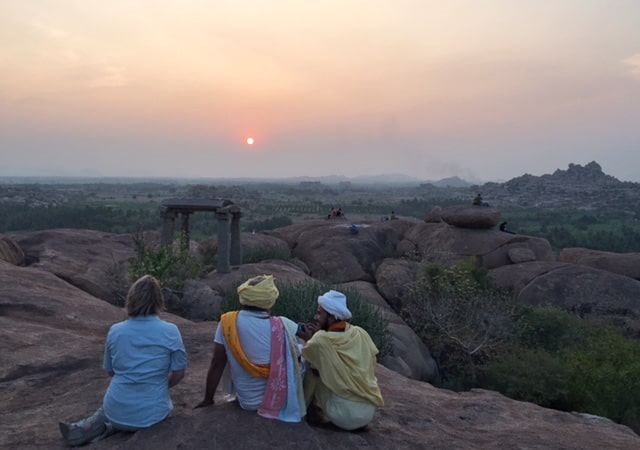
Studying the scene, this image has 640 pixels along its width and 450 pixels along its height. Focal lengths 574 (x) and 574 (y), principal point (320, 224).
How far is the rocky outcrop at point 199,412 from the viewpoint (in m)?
4.92

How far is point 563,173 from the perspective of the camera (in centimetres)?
11275

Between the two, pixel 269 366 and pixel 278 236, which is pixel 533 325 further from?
pixel 278 236

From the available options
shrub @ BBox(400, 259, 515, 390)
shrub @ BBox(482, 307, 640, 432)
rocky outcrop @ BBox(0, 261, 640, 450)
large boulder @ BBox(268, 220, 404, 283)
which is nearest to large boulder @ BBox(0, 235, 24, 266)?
rocky outcrop @ BBox(0, 261, 640, 450)

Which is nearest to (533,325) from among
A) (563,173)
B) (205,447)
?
(205,447)

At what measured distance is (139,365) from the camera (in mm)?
4789

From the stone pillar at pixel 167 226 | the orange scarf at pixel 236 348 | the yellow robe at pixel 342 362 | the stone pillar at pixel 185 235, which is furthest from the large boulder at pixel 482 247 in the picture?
the orange scarf at pixel 236 348

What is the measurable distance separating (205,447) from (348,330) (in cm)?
156

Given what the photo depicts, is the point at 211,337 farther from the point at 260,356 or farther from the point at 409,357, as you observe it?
the point at 409,357

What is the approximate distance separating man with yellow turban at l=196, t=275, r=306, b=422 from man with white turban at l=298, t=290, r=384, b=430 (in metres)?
0.21

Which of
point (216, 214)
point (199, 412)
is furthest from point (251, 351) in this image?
point (216, 214)

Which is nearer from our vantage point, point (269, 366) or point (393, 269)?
point (269, 366)

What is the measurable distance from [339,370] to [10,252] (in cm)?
1298

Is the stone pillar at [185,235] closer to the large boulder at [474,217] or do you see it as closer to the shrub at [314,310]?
the shrub at [314,310]

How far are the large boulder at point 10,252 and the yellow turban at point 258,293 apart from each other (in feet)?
38.8
